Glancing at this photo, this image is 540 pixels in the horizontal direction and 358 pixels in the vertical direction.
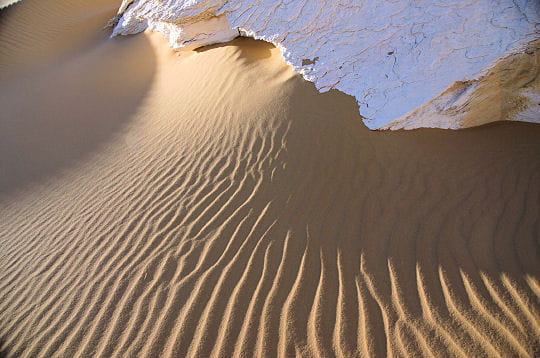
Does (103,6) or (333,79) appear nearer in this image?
(333,79)

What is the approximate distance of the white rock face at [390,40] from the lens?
3555mm

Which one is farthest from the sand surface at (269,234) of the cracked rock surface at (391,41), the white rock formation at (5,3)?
the white rock formation at (5,3)

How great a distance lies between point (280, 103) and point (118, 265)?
8.62ft

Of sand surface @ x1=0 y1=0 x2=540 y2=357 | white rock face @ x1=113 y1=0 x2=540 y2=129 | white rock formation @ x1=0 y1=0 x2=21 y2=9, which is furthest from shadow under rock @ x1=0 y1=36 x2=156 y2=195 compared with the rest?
white rock formation @ x1=0 y1=0 x2=21 y2=9

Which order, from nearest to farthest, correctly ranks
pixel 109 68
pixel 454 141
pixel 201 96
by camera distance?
pixel 454 141 < pixel 201 96 < pixel 109 68

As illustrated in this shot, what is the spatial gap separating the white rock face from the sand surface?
1.02ft

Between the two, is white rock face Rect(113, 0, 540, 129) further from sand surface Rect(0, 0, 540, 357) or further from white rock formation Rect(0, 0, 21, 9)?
white rock formation Rect(0, 0, 21, 9)

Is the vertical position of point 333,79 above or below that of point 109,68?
below

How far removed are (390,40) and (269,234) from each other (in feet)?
9.29

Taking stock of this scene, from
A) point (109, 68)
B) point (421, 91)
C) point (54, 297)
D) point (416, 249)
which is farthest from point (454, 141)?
point (109, 68)

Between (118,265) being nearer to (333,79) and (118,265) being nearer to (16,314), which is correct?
(16,314)

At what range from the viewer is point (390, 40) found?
13.4 feet

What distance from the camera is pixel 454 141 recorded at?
143 inches

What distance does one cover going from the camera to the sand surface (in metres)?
2.43
